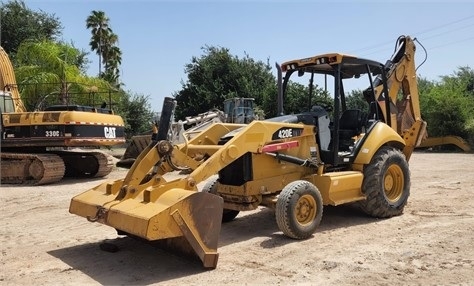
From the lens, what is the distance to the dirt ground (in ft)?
16.0

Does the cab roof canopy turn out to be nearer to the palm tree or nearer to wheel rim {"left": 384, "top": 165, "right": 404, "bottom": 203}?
wheel rim {"left": 384, "top": 165, "right": 404, "bottom": 203}

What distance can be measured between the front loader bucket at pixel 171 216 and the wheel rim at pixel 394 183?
3684 mm

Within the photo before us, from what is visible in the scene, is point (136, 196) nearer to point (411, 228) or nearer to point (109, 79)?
point (411, 228)

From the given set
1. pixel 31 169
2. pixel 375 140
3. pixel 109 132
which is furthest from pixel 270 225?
pixel 31 169

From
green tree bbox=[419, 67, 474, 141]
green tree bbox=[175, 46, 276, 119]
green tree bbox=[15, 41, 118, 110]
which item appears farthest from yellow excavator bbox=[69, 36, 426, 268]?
green tree bbox=[175, 46, 276, 119]

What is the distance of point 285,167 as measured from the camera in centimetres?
686

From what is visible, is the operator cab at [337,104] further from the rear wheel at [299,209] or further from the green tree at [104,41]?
the green tree at [104,41]

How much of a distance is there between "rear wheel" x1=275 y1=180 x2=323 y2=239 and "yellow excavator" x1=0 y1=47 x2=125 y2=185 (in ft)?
27.5

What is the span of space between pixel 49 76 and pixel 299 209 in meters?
19.9

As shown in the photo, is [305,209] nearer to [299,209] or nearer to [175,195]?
[299,209]

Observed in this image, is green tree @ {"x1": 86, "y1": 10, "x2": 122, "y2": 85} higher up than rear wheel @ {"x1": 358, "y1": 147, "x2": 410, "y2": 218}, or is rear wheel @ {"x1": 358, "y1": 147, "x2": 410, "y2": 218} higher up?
green tree @ {"x1": 86, "y1": 10, "x2": 122, "y2": 85}

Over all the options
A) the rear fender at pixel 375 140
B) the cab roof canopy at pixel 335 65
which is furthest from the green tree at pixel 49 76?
the rear fender at pixel 375 140

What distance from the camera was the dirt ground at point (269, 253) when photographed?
486 centimetres

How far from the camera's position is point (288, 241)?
6.19m
